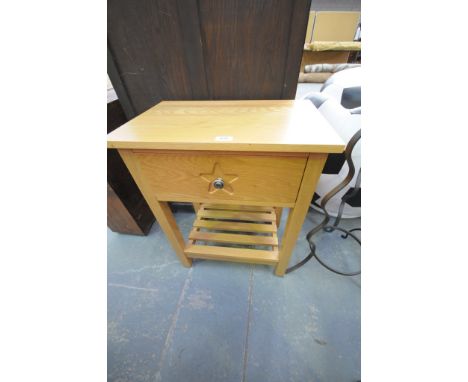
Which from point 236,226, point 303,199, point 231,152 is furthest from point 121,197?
point 303,199

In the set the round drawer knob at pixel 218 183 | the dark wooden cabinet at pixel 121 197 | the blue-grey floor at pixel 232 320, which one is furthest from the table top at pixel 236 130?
the blue-grey floor at pixel 232 320

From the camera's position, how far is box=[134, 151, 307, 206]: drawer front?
44 cm

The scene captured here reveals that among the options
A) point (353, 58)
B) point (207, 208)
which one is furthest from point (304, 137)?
Result: point (353, 58)

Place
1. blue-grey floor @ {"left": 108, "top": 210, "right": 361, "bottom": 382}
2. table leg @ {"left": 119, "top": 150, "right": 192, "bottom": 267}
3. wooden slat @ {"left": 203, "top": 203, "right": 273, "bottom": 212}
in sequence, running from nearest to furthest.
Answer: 1. table leg @ {"left": 119, "top": 150, "right": 192, "bottom": 267}
2. blue-grey floor @ {"left": 108, "top": 210, "right": 361, "bottom": 382}
3. wooden slat @ {"left": 203, "top": 203, "right": 273, "bottom": 212}

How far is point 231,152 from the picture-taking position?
0.44 metres

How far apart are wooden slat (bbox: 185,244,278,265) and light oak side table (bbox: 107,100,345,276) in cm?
17

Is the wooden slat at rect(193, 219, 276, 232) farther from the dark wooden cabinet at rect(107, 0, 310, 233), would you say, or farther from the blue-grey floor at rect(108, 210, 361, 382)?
the dark wooden cabinet at rect(107, 0, 310, 233)

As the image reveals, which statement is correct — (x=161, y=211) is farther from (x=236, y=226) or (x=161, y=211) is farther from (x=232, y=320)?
(x=232, y=320)

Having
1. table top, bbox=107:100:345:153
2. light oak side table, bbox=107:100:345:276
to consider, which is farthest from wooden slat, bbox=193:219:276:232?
table top, bbox=107:100:345:153

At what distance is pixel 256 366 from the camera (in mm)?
626

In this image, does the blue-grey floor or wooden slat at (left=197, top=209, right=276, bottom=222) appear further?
wooden slat at (left=197, top=209, right=276, bottom=222)

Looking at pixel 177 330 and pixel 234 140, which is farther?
pixel 177 330
